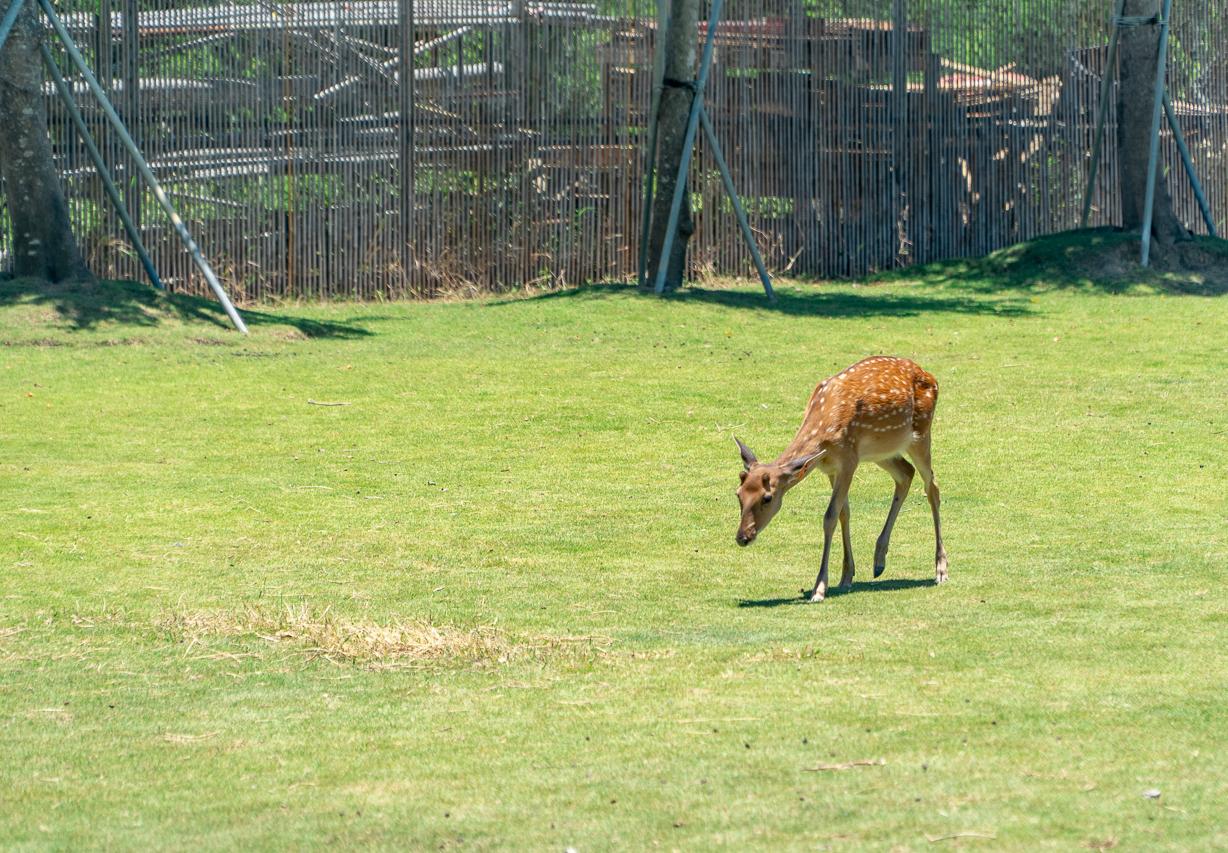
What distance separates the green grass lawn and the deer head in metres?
0.45

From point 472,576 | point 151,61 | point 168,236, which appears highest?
point 151,61

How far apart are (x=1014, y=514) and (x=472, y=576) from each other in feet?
12.0

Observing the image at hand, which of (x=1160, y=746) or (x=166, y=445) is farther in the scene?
(x=166, y=445)

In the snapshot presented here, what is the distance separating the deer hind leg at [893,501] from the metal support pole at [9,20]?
10888 millimetres

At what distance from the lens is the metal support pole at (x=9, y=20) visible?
17.4 meters

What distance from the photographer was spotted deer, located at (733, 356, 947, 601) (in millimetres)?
9039

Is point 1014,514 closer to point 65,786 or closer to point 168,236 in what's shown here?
point 65,786

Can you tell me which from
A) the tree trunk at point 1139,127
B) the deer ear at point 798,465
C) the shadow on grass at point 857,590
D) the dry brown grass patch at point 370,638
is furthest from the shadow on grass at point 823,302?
the dry brown grass patch at point 370,638

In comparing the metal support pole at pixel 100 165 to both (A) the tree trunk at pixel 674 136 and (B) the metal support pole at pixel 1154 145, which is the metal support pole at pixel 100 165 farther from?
(B) the metal support pole at pixel 1154 145

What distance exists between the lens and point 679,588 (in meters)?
9.62

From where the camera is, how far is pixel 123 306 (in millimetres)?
18906

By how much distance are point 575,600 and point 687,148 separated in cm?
1276


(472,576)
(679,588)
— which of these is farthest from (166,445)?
(679,588)

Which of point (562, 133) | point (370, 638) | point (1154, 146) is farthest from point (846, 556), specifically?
point (1154, 146)
